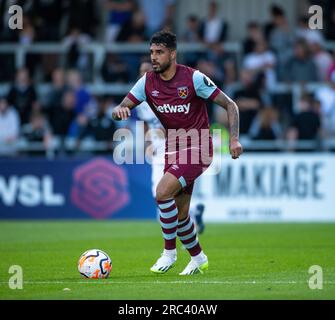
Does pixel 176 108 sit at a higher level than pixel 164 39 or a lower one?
lower

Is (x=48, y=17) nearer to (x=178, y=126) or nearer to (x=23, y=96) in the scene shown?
(x=23, y=96)

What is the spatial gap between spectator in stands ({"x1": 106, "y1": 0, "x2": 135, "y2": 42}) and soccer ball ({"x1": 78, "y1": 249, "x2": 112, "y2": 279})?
45.9ft

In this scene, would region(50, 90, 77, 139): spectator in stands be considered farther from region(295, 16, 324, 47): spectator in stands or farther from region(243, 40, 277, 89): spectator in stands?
region(295, 16, 324, 47): spectator in stands

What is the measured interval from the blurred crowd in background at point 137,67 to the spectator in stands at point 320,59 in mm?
27

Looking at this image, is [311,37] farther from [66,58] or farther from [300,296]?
[300,296]

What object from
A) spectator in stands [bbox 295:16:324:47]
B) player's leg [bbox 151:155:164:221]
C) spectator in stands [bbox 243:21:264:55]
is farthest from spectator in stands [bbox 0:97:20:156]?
player's leg [bbox 151:155:164:221]

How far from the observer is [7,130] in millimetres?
21812

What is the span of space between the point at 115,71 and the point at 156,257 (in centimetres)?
1047

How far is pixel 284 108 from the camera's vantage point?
23.2 m

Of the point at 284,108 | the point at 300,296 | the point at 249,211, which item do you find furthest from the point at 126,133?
the point at 300,296

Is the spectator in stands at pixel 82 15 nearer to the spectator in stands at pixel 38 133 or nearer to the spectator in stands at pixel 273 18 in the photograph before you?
the spectator in stands at pixel 38 133

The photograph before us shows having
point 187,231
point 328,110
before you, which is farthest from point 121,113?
point 328,110

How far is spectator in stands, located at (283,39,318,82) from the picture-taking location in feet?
75.3

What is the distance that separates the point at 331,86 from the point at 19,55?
7.61 meters
